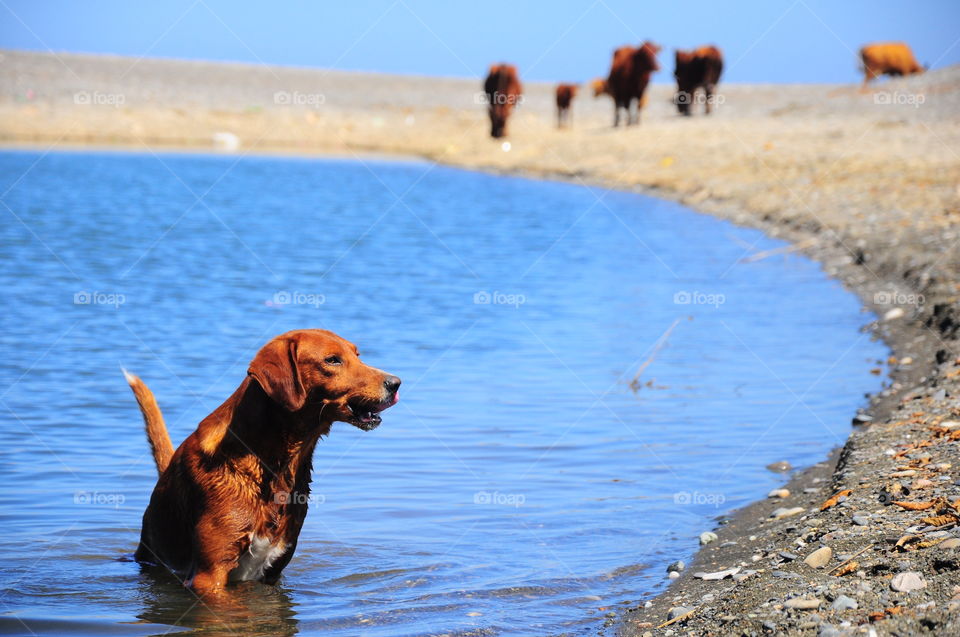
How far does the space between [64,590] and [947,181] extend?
17964 mm

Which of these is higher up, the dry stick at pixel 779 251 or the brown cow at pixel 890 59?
the brown cow at pixel 890 59

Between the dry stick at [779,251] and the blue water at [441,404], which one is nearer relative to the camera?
the blue water at [441,404]

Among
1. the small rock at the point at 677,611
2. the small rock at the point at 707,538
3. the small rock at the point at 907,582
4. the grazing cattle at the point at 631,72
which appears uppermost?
the grazing cattle at the point at 631,72

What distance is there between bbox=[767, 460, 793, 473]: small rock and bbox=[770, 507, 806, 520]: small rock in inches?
52.1

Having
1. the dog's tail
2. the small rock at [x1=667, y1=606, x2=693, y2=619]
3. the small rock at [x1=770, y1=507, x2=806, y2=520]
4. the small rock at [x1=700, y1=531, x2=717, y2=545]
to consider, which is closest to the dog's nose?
the dog's tail

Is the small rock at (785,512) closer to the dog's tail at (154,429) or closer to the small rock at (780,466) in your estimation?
the small rock at (780,466)

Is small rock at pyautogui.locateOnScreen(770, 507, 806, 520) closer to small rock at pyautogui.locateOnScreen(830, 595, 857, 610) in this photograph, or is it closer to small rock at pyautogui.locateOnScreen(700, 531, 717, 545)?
small rock at pyautogui.locateOnScreen(700, 531, 717, 545)

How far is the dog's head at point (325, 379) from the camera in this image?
5227 millimetres

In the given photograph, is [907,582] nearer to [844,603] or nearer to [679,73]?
[844,603]

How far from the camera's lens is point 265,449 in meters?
5.36

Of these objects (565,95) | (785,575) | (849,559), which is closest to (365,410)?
(785,575)

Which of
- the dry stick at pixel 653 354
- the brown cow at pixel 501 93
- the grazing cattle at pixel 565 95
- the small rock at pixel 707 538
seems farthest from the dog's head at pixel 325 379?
the grazing cattle at pixel 565 95

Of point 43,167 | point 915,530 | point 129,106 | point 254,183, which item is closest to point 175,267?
point 915,530

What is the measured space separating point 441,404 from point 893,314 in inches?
228
